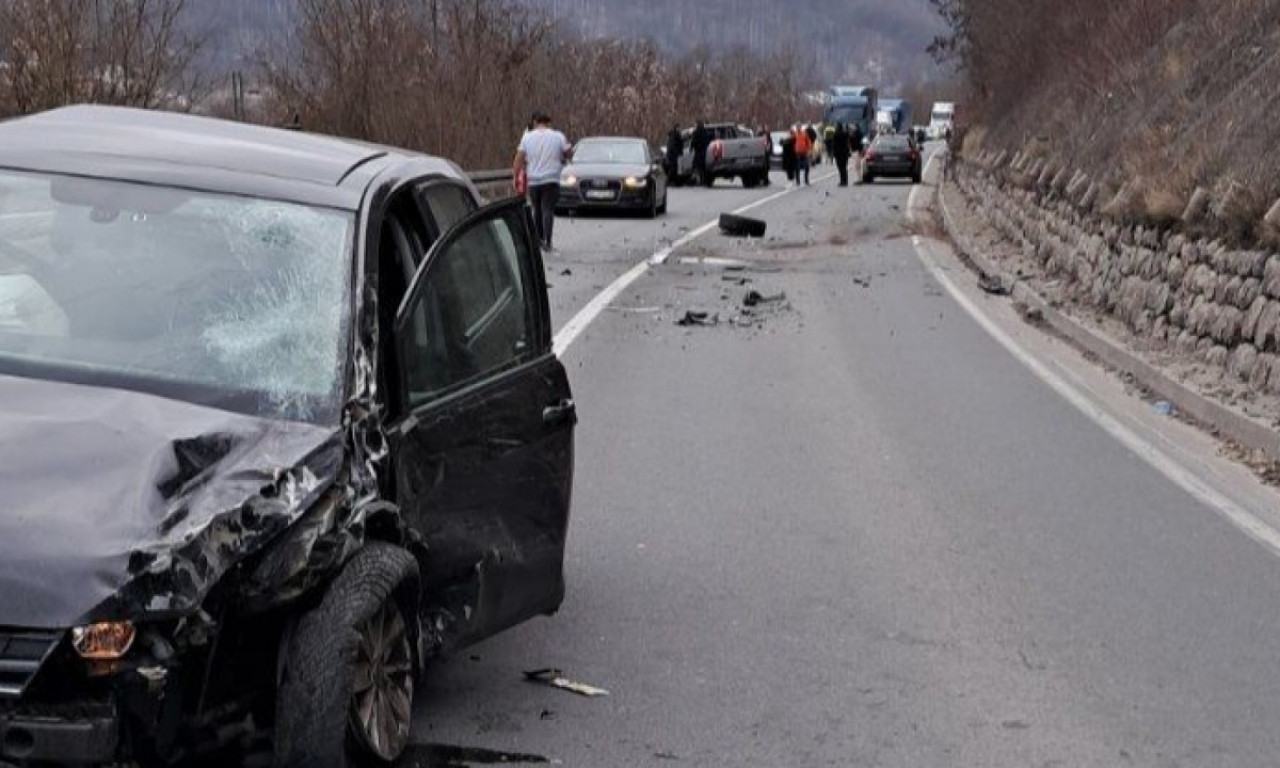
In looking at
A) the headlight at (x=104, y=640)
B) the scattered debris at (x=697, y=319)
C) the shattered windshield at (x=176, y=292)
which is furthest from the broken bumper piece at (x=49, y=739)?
the scattered debris at (x=697, y=319)

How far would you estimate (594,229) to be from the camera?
33938 millimetres

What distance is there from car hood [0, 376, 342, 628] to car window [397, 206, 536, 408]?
719 mm

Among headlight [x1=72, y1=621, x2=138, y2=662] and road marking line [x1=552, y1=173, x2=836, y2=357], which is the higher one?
headlight [x1=72, y1=621, x2=138, y2=662]

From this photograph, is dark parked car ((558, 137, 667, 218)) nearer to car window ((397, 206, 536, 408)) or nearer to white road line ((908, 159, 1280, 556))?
white road line ((908, 159, 1280, 556))

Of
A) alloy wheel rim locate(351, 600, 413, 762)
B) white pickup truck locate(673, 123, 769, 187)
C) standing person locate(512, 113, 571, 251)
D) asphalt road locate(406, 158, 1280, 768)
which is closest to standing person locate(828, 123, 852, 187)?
white pickup truck locate(673, 123, 769, 187)

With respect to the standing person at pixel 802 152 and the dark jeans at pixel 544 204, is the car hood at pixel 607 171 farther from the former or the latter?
the standing person at pixel 802 152

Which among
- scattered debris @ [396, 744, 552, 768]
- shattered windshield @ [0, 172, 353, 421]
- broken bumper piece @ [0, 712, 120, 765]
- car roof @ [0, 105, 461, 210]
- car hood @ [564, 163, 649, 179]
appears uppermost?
car roof @ [0, 105, 461, 210]

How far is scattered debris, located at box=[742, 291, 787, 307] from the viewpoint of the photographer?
68.4 ft

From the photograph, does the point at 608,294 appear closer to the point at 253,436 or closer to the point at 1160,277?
the point at 1160,277

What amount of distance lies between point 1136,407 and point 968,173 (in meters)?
30.3

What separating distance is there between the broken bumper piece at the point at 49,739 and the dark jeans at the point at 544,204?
858 inches

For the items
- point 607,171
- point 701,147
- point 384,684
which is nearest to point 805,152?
point 701,147

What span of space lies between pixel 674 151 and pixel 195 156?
163ft

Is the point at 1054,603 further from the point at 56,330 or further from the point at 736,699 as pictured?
the point at 56,330
